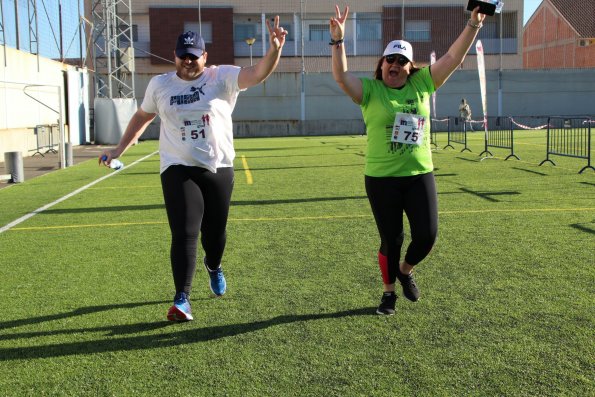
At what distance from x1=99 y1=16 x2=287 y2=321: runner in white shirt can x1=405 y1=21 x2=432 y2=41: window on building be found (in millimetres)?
45002

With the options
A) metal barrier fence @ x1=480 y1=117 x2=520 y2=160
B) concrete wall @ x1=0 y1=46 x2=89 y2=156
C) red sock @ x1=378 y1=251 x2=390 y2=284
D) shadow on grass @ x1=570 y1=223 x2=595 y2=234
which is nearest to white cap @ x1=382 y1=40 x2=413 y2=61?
red sock @ x1=378 y1=251 x2=390 y2=284

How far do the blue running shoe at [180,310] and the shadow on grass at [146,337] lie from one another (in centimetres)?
4

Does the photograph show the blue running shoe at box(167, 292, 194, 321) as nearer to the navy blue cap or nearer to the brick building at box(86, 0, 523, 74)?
the navy blue cap

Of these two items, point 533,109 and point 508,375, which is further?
point 533,109

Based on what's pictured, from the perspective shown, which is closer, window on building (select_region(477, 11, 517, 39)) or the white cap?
the white cap

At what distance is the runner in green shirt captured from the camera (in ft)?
16.3

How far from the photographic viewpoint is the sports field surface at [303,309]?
3773mm

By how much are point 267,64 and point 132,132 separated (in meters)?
1.26

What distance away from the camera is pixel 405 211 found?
5074mm

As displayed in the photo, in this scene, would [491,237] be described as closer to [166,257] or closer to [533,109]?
[166,257]

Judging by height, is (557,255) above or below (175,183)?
below

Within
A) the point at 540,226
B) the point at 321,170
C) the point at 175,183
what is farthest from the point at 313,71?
the point at 175,183

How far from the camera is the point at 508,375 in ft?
12.3

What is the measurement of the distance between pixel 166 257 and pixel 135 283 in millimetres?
1103
